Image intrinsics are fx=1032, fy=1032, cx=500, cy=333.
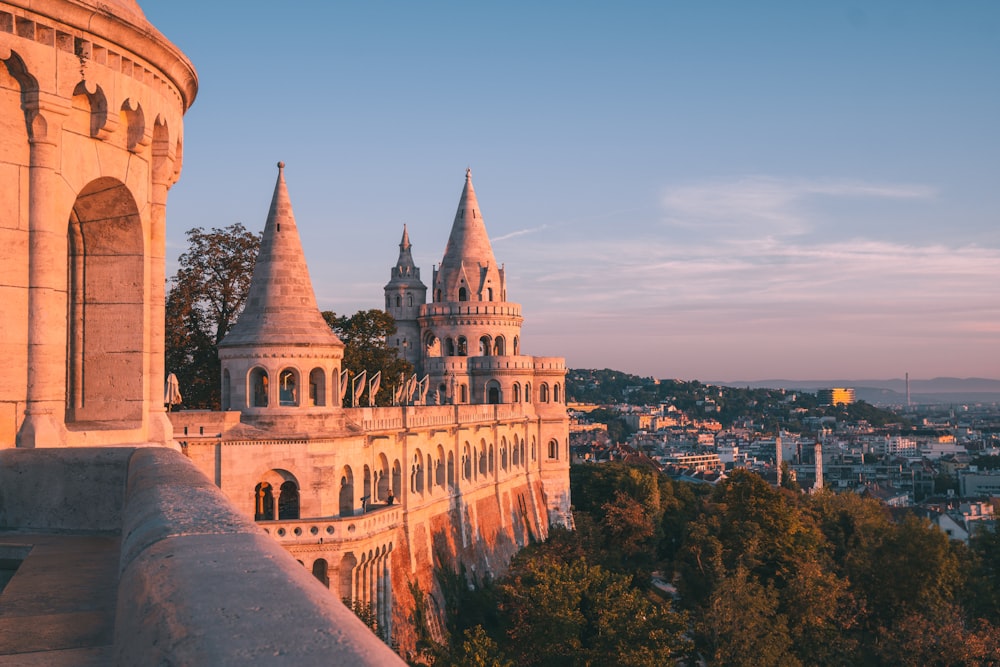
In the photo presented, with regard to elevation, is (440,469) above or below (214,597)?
below

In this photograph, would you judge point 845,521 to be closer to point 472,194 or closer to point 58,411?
point 472,194

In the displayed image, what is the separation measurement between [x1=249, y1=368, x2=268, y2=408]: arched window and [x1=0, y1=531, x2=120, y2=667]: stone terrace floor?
21.5 m

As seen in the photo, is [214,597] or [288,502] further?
[288,502]

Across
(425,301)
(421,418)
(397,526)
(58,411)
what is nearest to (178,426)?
(397,526)

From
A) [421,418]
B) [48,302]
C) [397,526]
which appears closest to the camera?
[48,302]

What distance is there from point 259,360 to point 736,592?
57.7 ft

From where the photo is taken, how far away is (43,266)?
31.0ft

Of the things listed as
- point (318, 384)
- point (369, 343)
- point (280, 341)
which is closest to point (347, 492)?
point (318, 384)

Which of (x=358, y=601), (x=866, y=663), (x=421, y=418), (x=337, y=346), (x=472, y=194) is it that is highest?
(x=472, y=194)

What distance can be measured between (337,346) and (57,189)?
21.0 m

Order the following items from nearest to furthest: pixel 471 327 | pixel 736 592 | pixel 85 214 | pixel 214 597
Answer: pixel 214 597 → pixel 85 214 → pixel 736 592 → pixel 471 327

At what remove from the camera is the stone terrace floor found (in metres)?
4.18

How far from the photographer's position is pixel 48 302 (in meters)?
9.52

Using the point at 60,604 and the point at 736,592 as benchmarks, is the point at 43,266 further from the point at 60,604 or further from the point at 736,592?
the point at 736,592
